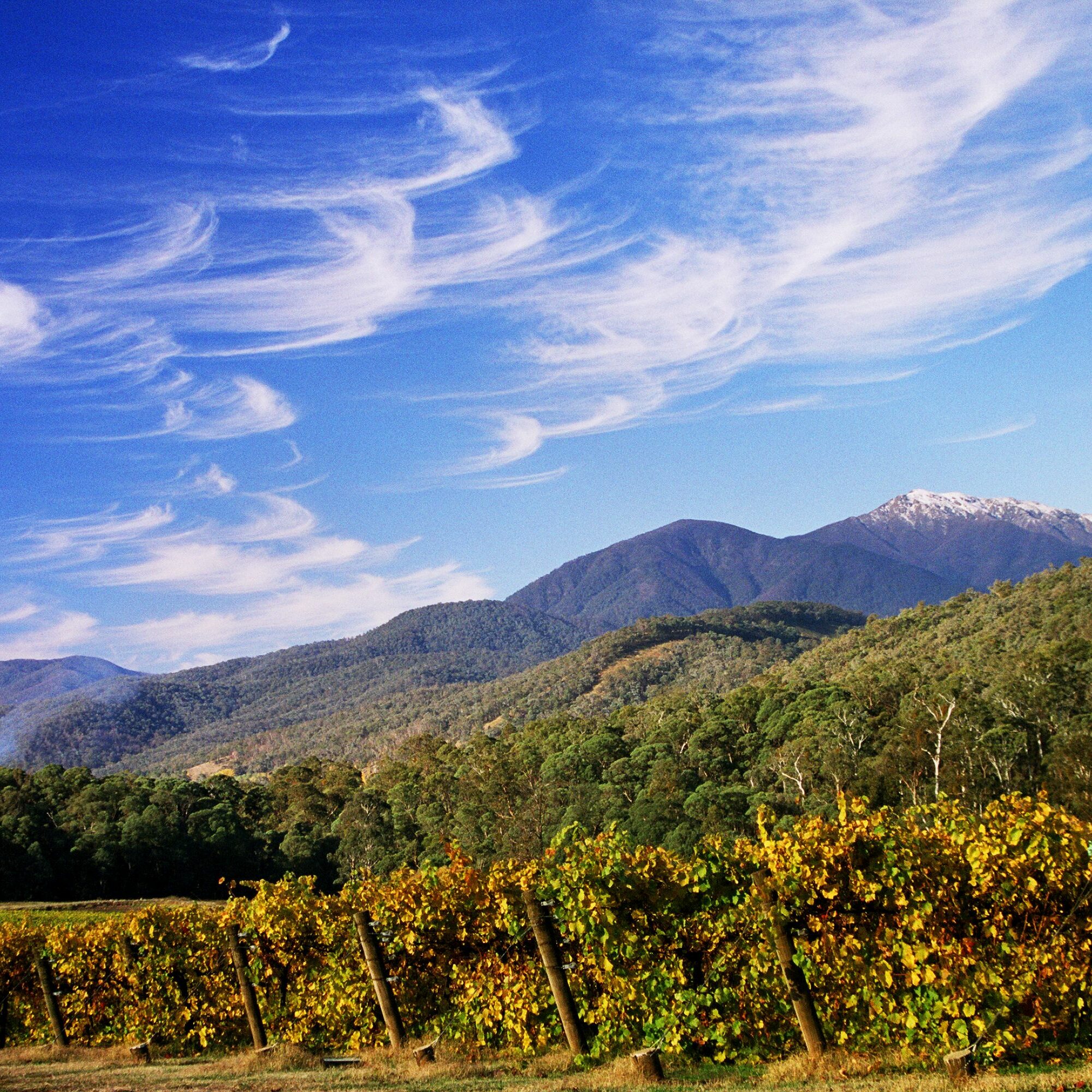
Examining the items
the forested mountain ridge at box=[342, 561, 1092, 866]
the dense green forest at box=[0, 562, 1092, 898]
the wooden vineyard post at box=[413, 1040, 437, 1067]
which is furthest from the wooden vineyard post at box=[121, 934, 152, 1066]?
the dense green forest at box=[0, 562, 1092, 898]

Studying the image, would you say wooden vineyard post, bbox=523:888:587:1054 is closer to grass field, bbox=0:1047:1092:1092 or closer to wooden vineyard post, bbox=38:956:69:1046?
grass field, bbox=0:1047:1092:1092

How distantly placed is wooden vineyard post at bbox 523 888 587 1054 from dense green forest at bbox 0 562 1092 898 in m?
36.9

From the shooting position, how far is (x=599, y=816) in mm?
58312

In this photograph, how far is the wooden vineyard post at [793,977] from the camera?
27.1ft

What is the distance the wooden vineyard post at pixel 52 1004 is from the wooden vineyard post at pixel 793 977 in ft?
34.6

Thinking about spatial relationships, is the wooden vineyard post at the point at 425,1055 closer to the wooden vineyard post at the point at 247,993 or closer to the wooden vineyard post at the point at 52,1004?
the wooden vineyard post at the point at 247,993

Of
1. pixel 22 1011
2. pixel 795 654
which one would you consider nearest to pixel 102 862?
pixel 22 1011

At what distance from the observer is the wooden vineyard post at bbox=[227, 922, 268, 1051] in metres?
11.3

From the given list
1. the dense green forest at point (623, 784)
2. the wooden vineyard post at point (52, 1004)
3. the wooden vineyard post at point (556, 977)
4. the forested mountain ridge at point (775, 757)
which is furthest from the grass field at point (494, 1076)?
the dense green forest at point (623, 784)

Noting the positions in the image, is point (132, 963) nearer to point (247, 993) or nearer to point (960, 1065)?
point (247, 993)

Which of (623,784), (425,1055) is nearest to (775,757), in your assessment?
(623,784)

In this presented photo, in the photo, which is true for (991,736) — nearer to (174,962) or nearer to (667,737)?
(667,737)

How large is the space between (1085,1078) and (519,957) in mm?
5512

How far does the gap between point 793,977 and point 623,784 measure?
56145mm
